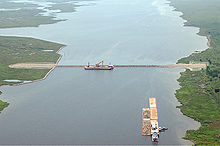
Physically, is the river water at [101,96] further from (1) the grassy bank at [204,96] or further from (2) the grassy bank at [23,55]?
(2) the grassy bank at [23,55]

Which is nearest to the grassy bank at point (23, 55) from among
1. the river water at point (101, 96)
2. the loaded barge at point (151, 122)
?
the river water at point (101, 96)

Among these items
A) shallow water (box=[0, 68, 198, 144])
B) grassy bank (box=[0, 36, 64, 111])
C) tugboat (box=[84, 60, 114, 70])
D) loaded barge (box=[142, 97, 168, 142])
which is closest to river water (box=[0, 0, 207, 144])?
shallow water (box=[0, 68, 198, 144])

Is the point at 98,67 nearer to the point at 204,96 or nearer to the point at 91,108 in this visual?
the point at 91,108

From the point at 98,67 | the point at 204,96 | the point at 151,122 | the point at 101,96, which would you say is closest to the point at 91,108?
the point at 101,96

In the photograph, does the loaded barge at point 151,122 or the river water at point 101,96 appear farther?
the river water at point 101,96

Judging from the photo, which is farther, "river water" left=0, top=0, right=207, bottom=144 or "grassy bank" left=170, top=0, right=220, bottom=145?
"river water" left=0, top=0, right=207, bottom=144

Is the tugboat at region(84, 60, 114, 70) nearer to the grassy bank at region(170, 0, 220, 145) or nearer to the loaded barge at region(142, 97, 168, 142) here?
the grassy bank at region(170, 0, 220, 145)
